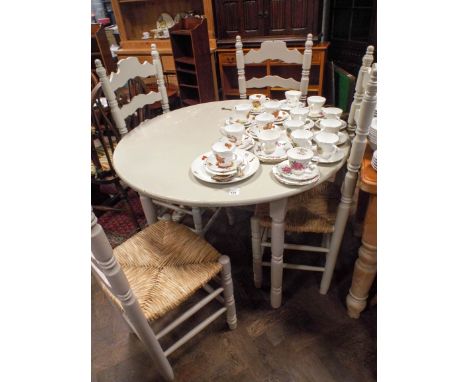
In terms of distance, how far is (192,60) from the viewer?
2.93 m

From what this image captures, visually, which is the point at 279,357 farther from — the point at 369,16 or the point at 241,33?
the point at 241,33

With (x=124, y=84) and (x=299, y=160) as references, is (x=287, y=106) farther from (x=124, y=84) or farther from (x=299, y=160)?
(x=124, y=84)

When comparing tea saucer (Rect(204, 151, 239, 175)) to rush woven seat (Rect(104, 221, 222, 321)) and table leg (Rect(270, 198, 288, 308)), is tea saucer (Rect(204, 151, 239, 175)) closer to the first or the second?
table leg (Rect(270, 198, 288, 308))

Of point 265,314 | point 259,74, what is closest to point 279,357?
point 265,314

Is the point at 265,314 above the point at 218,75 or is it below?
below

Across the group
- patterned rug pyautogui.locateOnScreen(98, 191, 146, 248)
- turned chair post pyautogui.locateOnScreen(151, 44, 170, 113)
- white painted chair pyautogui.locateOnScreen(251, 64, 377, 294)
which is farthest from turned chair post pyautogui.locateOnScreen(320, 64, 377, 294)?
patterned rug pyautogui.locateOnScreen(98, 191, 146, 248)

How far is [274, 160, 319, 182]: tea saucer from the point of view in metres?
1.01

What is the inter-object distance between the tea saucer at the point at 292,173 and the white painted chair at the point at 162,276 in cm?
40

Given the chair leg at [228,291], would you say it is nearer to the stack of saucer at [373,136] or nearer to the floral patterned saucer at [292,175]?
the floral patterned saucer at [292,175]

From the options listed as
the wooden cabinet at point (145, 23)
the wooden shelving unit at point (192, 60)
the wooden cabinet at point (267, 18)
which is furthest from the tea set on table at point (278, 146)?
the wooden cabinet at point (145, 23)

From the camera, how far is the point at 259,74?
3.37m

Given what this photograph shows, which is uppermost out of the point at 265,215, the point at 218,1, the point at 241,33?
the point at 218,1

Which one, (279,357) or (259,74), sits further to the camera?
(259,74)

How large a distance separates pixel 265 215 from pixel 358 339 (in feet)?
2.33
